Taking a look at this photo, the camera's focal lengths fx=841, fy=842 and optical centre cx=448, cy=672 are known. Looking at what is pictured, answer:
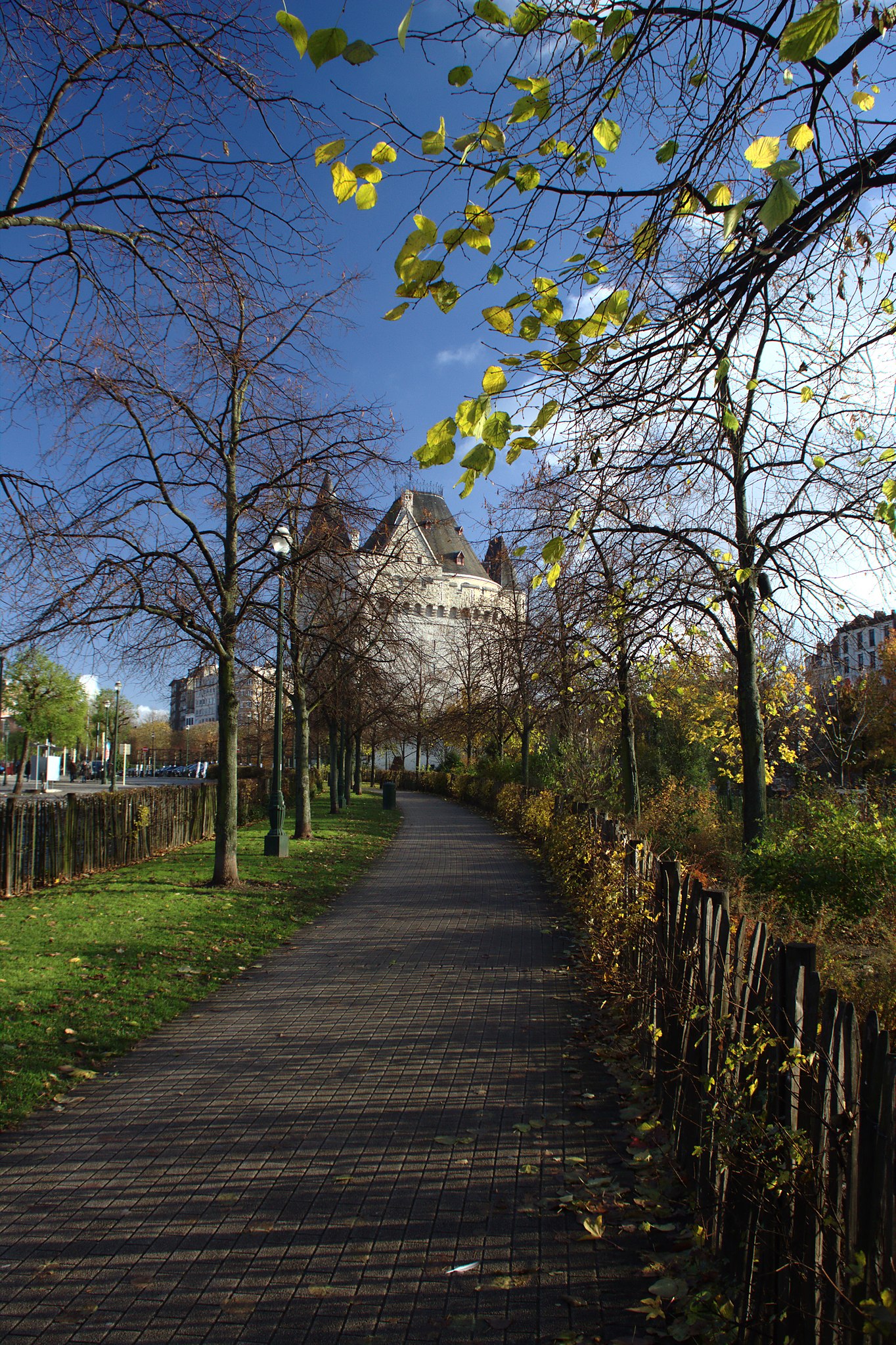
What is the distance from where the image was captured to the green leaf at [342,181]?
3.07 meters

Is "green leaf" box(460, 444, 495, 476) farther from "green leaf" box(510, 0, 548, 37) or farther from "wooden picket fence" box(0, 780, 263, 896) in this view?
"wooden picket fence" box(0, 780, 263, 896)

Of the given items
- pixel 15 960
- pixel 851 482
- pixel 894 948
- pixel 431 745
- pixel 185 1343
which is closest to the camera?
pixel 185 1343

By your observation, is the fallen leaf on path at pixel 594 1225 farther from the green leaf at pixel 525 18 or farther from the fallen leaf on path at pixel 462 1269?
the green leaf at pixel 525 18

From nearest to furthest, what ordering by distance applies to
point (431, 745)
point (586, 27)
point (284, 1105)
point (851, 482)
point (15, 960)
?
point (586, 27), point (284, 1105), point (15, 960), point (851, 482), point (431, 745)

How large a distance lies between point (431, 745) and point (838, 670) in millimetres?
47983

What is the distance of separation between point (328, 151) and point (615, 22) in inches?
52.8

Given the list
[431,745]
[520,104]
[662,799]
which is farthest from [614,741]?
[431,745]

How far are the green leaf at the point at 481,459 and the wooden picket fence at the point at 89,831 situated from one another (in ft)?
36.5

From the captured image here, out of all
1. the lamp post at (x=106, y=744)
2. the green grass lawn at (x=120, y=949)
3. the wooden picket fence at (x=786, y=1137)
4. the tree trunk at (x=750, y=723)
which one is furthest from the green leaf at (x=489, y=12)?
the lamp post at (x=106, y=744)

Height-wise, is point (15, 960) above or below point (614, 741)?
below

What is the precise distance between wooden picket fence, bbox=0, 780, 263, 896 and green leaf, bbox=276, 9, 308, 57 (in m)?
11.4

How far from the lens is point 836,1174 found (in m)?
Answer: 2.39

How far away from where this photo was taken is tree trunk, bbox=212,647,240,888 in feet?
39.4

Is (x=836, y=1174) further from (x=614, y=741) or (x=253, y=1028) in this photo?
(x=614, y=741)
